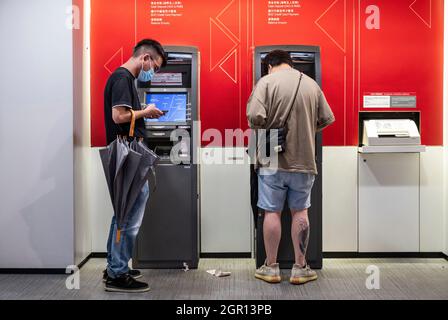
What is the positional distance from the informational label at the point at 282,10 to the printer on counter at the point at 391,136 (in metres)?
1.10

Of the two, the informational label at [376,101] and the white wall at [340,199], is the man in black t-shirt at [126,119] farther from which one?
the informational label at [376,101]

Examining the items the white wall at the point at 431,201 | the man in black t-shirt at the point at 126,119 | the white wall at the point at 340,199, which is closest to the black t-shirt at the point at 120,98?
the man in black t-shirt at the point at 126,119

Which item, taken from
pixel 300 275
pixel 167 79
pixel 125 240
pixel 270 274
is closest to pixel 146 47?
pixel 167 79

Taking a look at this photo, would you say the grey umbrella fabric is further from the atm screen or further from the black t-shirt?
the atm screen

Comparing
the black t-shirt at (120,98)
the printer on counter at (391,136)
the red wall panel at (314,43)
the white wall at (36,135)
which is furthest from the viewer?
the red wall panel at (314,43)

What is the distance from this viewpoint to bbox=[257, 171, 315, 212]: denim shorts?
12.6 feet

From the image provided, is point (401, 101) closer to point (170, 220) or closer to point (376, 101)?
point (376, 101)

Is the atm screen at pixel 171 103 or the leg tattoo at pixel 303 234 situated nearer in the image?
the leg tattoo at pixel 303 234

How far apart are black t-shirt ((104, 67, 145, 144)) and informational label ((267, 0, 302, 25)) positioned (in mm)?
1524

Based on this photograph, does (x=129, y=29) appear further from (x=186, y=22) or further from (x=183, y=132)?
(x=183, y=132)

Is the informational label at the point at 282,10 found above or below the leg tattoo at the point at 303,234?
above

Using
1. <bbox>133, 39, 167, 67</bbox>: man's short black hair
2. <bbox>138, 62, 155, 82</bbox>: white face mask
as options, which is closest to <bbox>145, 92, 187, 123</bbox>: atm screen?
<bbox>138, 62, 155, 82</bbox>: white face mask

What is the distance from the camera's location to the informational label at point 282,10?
181 inches
